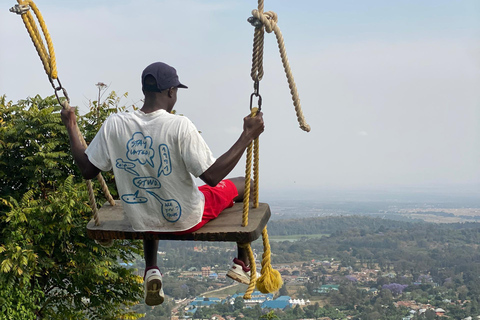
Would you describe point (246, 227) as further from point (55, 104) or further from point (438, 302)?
point (438, 302)

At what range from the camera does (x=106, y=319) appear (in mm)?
10781

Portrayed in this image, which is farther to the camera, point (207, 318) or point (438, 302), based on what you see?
point (438, 302)

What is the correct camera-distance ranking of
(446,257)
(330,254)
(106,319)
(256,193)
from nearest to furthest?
(256,193), (106,319), (446,257), (330,254)

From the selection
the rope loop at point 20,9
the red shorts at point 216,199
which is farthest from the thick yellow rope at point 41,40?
the red shorts at point 216,199

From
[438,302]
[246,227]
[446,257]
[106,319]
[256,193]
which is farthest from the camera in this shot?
[446,257]

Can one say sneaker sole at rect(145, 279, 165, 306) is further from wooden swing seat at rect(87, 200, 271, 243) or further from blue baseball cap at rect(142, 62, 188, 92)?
blue baseball cap at rect(142, 62, 188, 92)

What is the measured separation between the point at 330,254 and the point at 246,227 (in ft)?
279

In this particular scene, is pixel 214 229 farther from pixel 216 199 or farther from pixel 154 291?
pixel 154 291

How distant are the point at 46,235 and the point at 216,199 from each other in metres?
6.71

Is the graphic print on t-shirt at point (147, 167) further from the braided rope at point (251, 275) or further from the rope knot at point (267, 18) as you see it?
the rope knot at point (267, 18)

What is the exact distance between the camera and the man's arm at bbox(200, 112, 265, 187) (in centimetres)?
371

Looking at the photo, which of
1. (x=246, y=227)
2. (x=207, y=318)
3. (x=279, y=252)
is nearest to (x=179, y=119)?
(x=246, y=227)

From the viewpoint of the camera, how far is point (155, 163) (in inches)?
148

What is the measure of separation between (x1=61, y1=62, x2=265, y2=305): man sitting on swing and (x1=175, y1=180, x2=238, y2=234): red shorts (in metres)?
0.10
